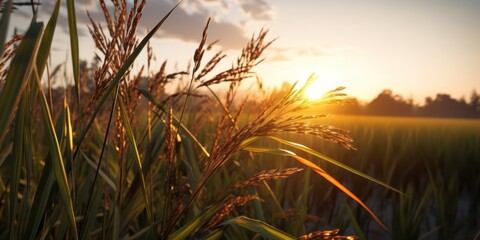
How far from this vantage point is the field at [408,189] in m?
2.46

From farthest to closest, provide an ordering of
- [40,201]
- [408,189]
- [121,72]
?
[408,189]
[40,201]
[121,72]

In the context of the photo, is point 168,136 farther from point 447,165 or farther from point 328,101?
point 447,165

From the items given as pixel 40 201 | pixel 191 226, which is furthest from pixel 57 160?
pixel 191 226

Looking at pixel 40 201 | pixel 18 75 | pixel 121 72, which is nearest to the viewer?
pixel 18 75

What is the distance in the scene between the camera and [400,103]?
5162 centimetres

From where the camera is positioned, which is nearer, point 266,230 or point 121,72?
point 121,72

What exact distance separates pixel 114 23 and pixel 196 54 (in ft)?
0.61

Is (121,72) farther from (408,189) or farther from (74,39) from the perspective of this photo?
(408,189)

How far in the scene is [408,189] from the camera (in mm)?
2639

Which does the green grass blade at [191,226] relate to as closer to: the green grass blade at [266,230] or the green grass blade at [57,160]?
the green grass blade at [266,230]

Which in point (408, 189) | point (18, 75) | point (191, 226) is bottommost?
point (408, 189)

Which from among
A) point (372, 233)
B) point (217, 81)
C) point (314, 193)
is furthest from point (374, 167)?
point (217, 81)

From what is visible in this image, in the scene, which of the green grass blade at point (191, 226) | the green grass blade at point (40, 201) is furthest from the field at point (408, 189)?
the green grass blade at point (40, 201)

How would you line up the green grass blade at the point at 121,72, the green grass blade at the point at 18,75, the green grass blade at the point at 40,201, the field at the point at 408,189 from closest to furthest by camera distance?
the green grass blade at the point at 18,75 < the green grass blade at the point at 121,72 < the green grass blade at the point at 40,201 < the field at the point at 408,189
